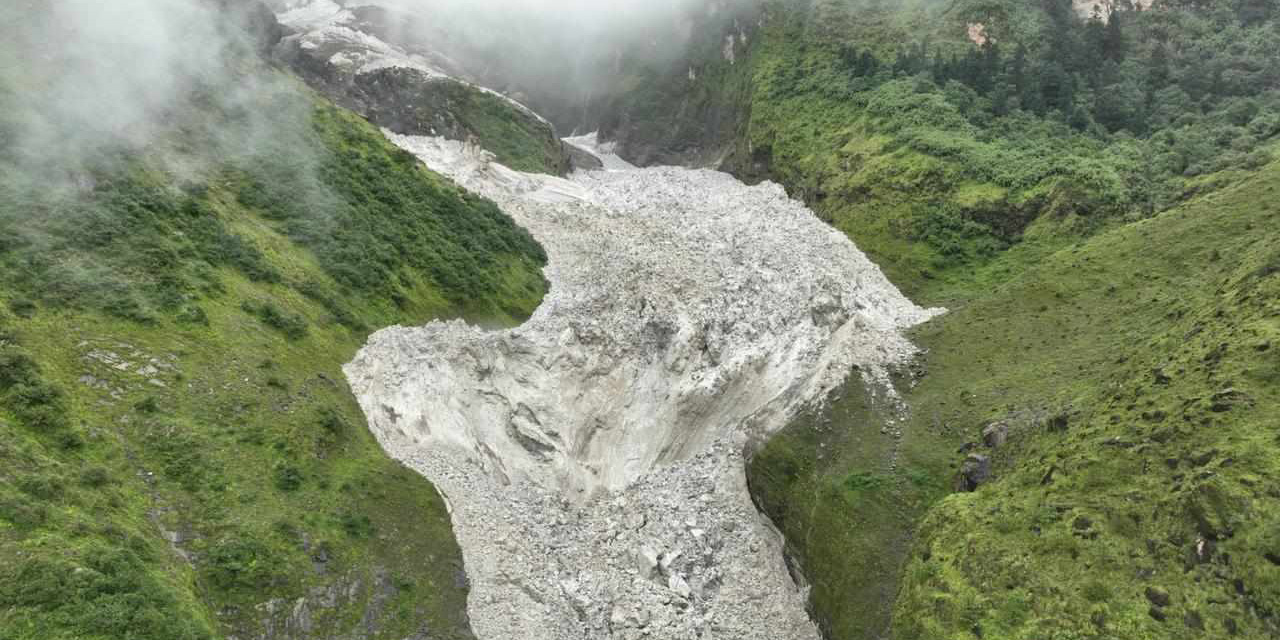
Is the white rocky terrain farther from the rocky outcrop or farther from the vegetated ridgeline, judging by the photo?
the rocky outcrop

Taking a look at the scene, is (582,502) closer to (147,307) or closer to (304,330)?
(304,330)

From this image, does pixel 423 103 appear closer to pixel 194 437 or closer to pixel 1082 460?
pixel 194 437

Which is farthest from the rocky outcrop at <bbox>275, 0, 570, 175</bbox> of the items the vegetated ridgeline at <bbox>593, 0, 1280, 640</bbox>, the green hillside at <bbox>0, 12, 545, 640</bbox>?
the green hillside at <bbox>0, 12, 545, 640</bbox>

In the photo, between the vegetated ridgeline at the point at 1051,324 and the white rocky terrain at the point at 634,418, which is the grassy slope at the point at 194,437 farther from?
the vegetated ridgeline at the point at 1051,324

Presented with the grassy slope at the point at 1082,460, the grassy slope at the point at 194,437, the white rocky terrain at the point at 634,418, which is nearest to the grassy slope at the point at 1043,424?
the grassy slope at the point at 1082,460

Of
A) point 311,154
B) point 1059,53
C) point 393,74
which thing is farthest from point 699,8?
point 311,154
